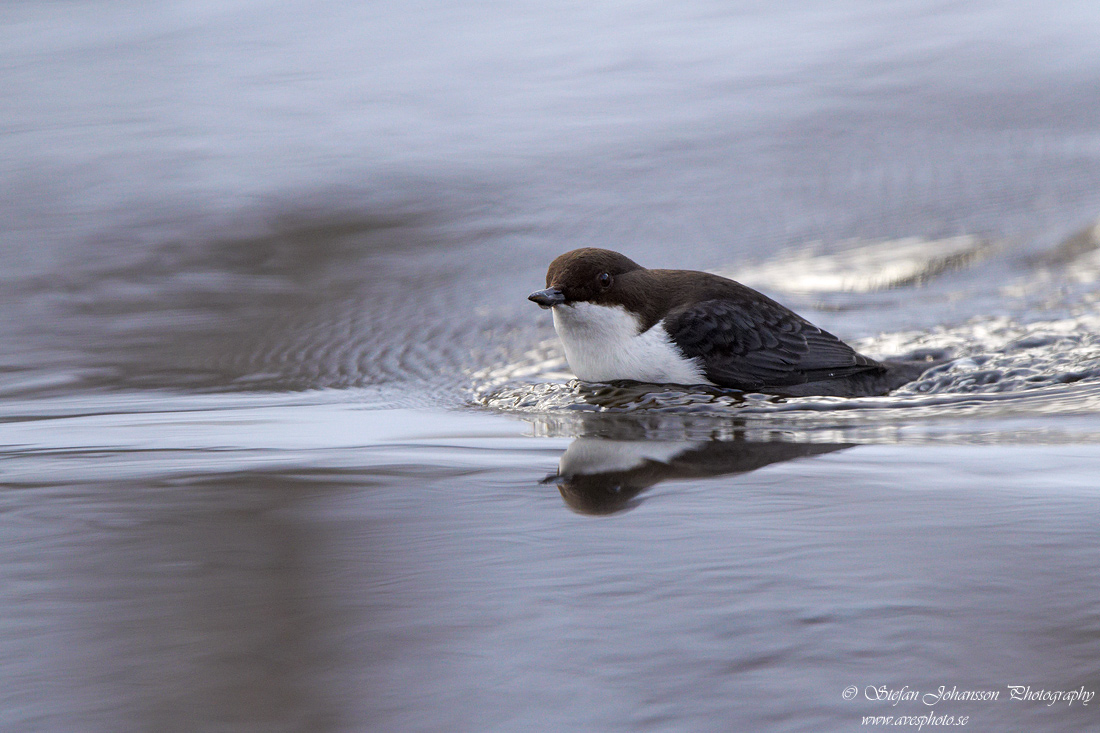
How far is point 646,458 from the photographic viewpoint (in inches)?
105

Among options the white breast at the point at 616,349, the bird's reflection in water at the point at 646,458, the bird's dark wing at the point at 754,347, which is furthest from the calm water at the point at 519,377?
the bird's dark wing at the point at 754,347

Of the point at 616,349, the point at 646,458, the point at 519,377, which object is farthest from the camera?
the point at 519,377

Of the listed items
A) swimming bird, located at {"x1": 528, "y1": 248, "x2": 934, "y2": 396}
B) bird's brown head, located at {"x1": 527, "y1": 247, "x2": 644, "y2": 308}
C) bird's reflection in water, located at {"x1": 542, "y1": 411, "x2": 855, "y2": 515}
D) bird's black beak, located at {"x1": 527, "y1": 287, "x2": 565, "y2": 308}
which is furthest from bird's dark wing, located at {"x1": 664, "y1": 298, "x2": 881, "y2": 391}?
bird's reflection in water, located at {"x1": 542, "y1": 411, "x2": 855, "y2": 515}

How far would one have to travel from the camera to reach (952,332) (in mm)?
4883

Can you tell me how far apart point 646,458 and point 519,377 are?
1769mm

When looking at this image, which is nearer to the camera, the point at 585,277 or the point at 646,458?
the point at 646,458

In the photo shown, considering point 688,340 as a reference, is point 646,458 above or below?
below

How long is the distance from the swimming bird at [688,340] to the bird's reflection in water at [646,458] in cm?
100

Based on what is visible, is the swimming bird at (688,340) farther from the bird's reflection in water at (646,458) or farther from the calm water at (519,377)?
the bird's reflection in water at (646,458)

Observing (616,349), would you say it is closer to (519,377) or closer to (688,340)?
(688,340)

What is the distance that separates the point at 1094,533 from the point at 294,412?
2524 mm

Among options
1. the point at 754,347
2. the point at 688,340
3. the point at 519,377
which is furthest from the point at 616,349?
the point at 754,347

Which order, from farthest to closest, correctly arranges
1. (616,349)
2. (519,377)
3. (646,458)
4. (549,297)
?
(519,377)
(616,349)
(549,297)
(646,458)

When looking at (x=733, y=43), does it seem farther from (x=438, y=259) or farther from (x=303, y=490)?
(x=303, y=490)
